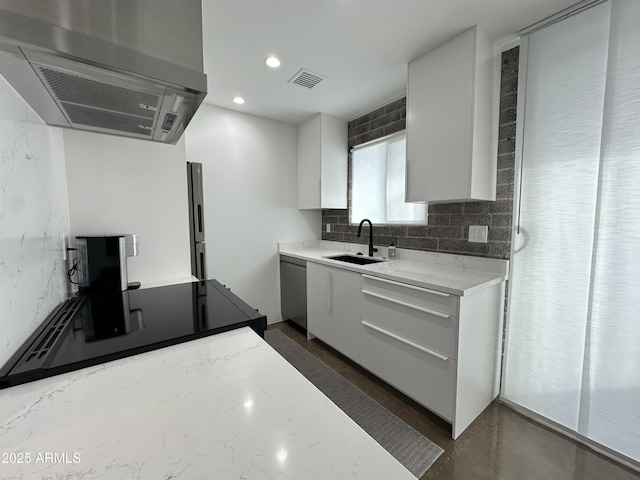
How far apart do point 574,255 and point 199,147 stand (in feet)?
10.2

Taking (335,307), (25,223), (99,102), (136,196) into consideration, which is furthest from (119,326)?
(335,307)

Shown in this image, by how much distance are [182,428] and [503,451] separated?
1832 millimetres

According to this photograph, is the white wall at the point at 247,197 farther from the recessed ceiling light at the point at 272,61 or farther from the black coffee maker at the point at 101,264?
the black coffee maker at the point at 101,264

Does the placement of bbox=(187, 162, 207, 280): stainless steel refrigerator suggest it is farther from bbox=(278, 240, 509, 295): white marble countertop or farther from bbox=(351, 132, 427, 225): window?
bbox=(351, 132, 427, 225): window

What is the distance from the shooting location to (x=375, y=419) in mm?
1706

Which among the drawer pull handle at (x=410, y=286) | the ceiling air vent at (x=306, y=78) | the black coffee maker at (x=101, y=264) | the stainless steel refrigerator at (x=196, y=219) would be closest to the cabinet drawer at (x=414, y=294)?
the drawer pull handle at (x=410, y=286)

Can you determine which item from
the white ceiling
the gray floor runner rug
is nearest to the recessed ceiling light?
the white ceiling

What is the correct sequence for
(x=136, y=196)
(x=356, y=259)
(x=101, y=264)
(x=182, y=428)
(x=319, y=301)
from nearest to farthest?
1. (x=182, y=428)
2. (x=101, y=264)
3. (x=136, y=196)
4. (x=319, y=301)
5. (x=356, y=259)

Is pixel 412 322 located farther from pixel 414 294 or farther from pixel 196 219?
pixel 196 219

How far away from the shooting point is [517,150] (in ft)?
5.64

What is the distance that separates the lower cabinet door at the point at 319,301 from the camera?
2447 mm

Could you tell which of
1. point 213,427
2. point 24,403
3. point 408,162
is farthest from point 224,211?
point 213,427

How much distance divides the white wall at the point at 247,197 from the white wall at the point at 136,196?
102 centimetres

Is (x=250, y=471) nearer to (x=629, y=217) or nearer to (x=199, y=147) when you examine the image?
(x=629, y=217)
